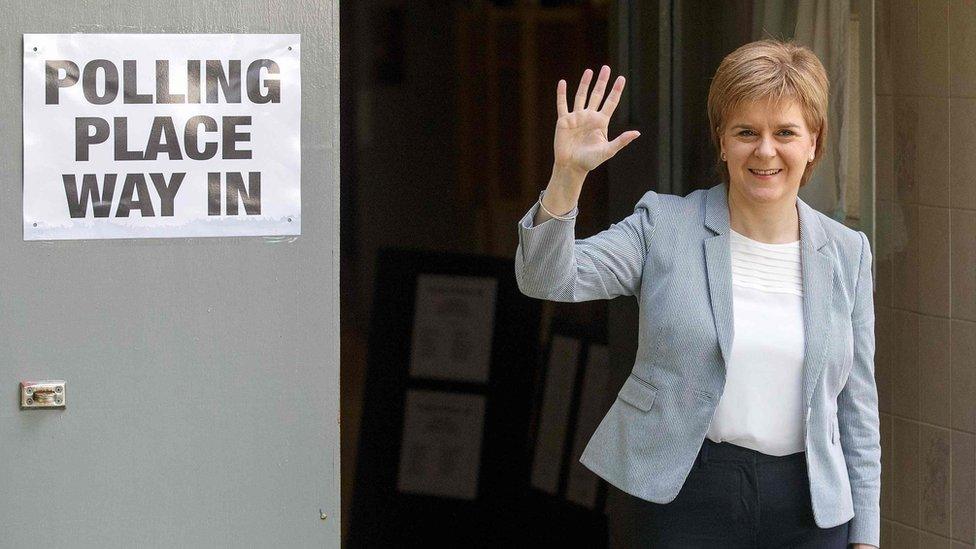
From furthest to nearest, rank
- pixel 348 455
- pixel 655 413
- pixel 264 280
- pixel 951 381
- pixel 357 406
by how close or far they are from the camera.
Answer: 1. pixel 357 406
2. pixel 348 455
3. pixel 951 381
4. pixel 264 280
5. pixel 655 413

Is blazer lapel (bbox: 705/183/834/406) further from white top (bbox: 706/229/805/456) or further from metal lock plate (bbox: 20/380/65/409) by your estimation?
metal lock plate (bbox: 20/380/65/409)

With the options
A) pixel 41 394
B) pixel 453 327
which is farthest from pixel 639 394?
pixel 453 327

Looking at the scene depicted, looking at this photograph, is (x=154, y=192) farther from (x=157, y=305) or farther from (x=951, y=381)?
(x=951, y=381)

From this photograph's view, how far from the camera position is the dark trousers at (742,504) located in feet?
7.57

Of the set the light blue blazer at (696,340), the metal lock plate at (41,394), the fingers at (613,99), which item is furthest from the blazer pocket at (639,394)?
the metal lock plate at (41,394)

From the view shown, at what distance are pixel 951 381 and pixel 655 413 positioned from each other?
54.6 inches

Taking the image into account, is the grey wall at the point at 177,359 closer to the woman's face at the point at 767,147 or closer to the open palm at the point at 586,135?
the open palm at the point at 586,135

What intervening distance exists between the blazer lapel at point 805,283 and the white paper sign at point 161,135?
2.67 ft

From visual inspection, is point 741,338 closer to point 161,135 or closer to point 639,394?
point 639,394

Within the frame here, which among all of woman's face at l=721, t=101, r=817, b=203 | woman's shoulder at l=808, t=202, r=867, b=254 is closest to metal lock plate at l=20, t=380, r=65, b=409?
woman's face at l=721, t=101, r=817, b=203

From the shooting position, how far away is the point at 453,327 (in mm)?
4996

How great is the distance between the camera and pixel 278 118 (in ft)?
8.11

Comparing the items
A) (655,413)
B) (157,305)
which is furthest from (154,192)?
(655,413)

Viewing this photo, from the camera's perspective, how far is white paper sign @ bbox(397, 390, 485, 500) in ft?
16.1
